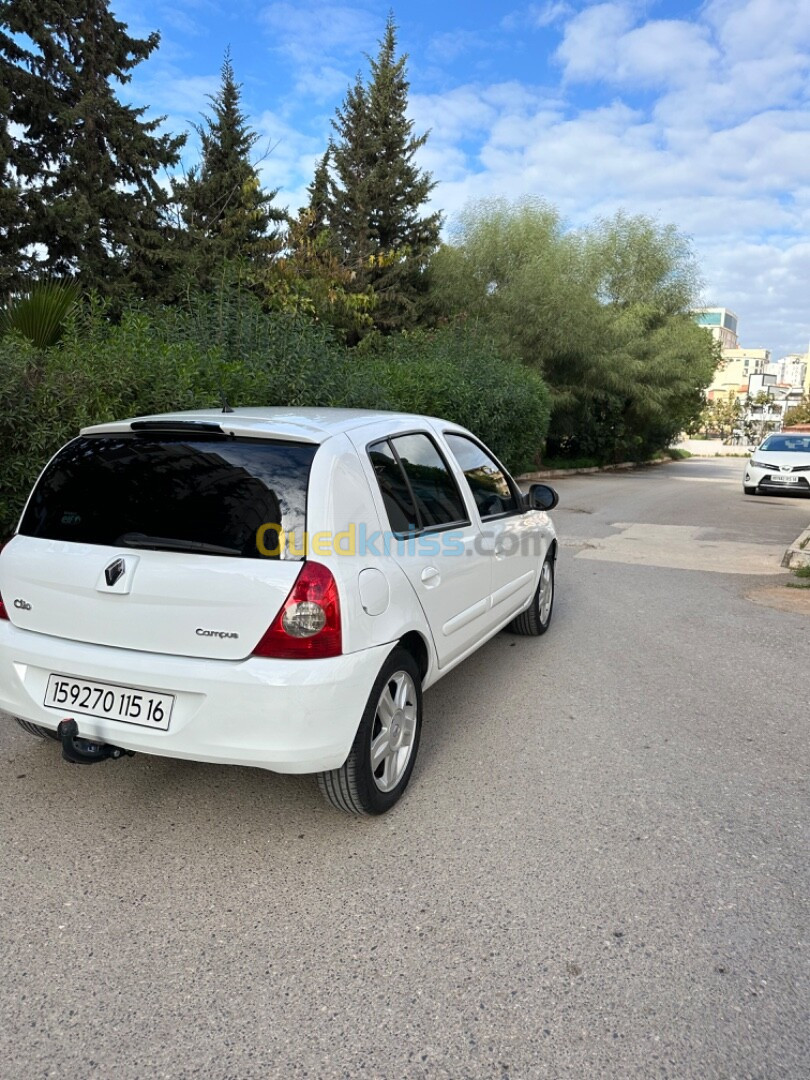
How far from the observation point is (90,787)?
3297mm

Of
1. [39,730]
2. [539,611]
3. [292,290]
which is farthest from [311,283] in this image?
[39,730]

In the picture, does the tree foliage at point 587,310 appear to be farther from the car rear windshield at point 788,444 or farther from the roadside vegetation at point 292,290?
the car rear windshield at point 788,444

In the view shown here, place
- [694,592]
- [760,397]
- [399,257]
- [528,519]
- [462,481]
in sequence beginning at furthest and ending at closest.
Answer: [760,397] → [399,257] → [694,592] → [528,519] → [462,481]

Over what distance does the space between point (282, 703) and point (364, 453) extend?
113cm

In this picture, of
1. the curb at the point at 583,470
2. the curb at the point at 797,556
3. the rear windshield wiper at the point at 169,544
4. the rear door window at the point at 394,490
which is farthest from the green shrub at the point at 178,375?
the curb at the point at 583,470

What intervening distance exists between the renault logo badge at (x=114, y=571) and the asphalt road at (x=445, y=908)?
39.3 inches

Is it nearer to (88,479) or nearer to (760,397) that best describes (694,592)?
(88,479)

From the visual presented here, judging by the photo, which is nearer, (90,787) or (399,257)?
(90,787)

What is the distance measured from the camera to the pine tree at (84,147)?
18656 millimetres

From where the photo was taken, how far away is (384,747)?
308 centimetres

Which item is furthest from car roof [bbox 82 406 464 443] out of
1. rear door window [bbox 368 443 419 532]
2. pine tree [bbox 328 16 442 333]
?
pine tree [bbox 328 16 442 333]

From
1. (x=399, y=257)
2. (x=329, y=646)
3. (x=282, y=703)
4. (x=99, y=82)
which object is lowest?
(x=282, y=703)

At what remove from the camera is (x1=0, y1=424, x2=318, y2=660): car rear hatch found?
2682 mm

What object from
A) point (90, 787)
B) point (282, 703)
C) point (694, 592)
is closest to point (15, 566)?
point (90, 787)
